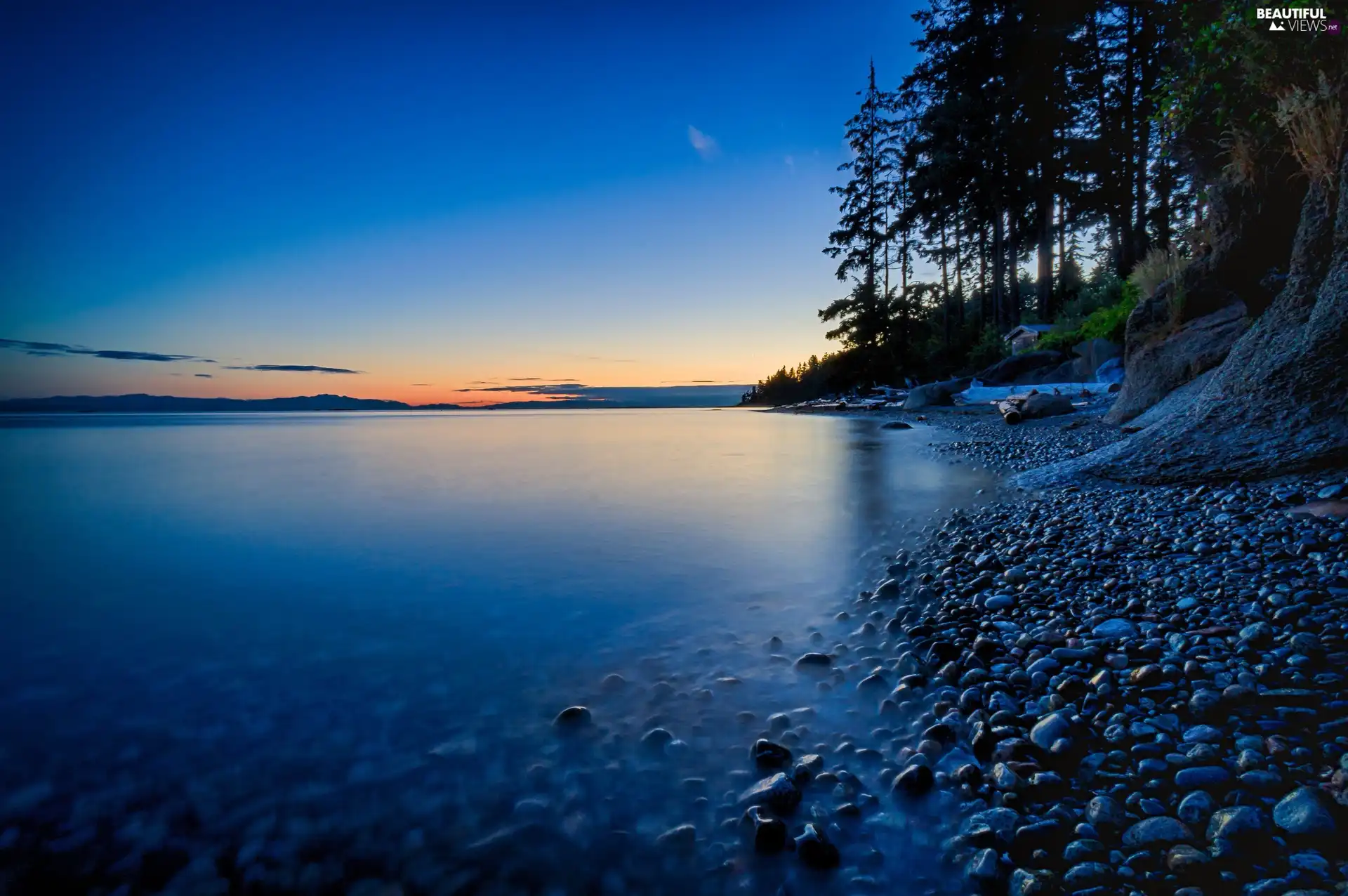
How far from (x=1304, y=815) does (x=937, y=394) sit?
89.6 feet

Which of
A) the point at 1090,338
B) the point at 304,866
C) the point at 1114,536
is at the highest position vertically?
the point at 1090,338

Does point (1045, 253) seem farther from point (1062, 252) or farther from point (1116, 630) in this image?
point (1116, 630)

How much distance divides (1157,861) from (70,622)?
582 cm

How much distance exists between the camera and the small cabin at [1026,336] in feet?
81.0

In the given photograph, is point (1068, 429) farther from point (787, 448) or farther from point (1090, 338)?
point (1090, 338)

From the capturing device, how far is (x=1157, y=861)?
5.17 ft

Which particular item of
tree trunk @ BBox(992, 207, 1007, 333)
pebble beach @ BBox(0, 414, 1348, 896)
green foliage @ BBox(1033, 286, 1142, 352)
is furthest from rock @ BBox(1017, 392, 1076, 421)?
tree trunk @ BBox(992, 207, 1007, 333)

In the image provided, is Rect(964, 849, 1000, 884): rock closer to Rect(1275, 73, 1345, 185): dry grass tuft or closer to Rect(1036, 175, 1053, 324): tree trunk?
Rect(1275, 73, 1345, 185): dry grass tuft

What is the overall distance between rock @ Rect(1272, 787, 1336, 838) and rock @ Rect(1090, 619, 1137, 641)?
1.10m

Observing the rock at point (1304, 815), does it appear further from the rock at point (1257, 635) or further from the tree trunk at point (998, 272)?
the tree trunk at point (998, 272)

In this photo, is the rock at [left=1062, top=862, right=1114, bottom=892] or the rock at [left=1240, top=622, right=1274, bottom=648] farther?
the rock at [left=1240, top=622, right=1274, bottom=648]

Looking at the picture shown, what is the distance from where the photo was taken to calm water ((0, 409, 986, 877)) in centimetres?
241

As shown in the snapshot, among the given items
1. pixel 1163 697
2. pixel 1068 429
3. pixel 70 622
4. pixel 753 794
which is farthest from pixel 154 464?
→ pixel 1068 429

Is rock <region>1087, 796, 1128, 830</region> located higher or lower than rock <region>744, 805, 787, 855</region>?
higher
